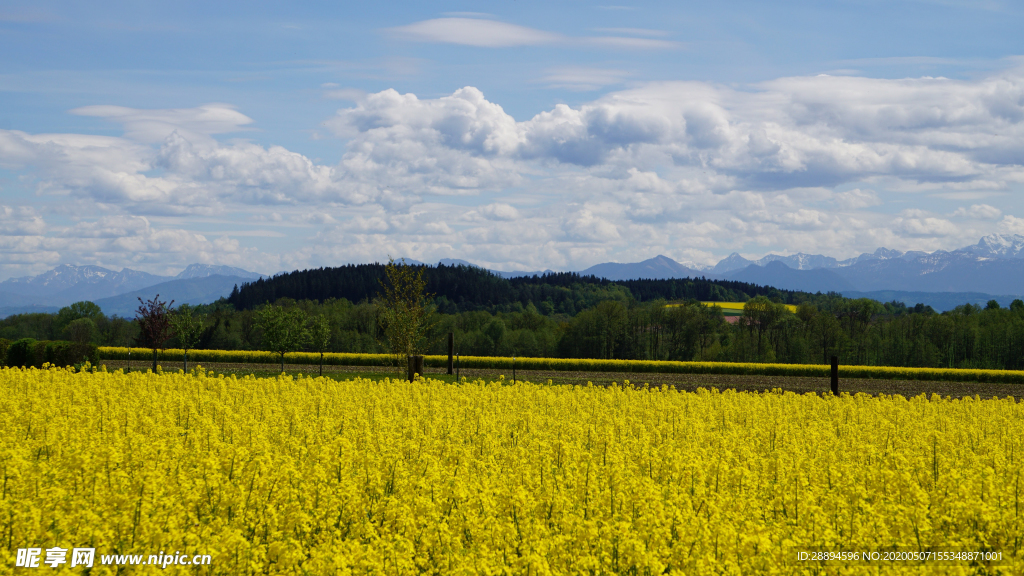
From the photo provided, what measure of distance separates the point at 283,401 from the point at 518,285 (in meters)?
168

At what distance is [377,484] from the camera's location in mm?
9461

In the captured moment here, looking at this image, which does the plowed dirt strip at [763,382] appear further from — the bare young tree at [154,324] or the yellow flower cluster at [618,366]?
the bare young tree at [154,324]

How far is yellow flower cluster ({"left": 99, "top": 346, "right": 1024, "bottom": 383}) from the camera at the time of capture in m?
49.4

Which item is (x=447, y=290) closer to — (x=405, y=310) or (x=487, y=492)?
(x=405, y=310)

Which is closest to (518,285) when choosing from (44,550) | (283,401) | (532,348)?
(532,348)

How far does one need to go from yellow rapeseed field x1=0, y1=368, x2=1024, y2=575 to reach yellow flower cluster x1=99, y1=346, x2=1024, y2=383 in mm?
35123

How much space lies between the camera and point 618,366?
5250 cm

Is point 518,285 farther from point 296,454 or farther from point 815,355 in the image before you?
point 296,454

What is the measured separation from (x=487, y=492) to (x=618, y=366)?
148 feet

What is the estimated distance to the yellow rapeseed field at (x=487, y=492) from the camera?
7227 mm

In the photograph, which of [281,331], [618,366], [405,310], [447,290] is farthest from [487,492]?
[447,290]

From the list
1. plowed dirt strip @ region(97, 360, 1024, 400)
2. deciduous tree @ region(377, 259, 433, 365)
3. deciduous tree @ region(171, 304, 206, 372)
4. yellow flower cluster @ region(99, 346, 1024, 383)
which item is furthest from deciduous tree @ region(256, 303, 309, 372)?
deciduous tree @ region(377, 259, 433, 365)

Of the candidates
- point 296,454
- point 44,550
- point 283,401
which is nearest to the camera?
point 44,550

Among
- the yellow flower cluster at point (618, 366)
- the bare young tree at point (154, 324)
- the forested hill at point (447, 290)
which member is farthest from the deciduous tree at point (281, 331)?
the forested hill at point (447, 290)
